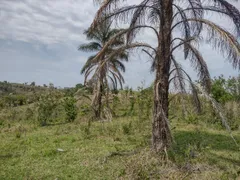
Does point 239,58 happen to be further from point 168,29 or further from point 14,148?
point 14,148

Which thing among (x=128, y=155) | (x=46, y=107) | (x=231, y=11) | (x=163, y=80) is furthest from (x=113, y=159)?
(x=46, y=107)

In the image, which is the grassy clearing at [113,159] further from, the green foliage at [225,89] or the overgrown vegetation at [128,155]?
the green foliage at [225,89]

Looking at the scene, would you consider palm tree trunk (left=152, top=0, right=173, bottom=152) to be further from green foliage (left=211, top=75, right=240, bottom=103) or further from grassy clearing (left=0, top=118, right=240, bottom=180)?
green foliage (left=211, top=75, right=240, bottom=103)

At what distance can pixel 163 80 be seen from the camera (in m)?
9.15

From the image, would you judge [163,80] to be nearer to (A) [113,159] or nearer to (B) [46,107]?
(A) [113,159]

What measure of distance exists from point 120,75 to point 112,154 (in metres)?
13.2

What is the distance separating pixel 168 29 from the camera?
9117 millimetres

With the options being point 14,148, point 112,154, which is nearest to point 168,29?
point 112,154

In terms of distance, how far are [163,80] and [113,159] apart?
283cm

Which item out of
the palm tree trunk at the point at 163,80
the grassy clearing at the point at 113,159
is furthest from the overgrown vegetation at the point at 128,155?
the palm tree trunk at the point at 163,80

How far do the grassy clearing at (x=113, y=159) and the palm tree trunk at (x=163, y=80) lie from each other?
A: 1.58 feet

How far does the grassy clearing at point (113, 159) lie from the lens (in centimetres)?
770

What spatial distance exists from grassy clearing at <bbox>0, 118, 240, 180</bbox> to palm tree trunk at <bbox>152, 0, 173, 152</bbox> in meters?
0.48

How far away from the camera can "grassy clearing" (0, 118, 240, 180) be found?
7.70 meters
